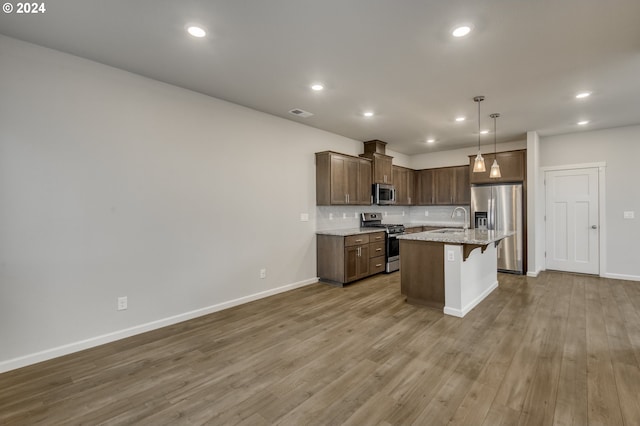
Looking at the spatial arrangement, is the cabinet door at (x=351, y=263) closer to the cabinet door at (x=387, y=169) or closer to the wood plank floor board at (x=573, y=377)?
the cabinet door at (x=387, y=169)

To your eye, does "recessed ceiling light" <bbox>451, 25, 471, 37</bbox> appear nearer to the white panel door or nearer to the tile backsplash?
the tile backsplash

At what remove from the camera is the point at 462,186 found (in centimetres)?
697

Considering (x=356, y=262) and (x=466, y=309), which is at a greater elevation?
(x=356, y=262)

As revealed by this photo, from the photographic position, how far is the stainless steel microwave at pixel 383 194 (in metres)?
6.18

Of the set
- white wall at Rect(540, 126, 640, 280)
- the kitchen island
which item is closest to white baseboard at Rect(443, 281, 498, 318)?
the kitchen island

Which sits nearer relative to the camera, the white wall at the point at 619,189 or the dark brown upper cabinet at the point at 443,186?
the white wall at the point at 619,189

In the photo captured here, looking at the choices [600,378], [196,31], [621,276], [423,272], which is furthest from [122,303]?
[621,276]

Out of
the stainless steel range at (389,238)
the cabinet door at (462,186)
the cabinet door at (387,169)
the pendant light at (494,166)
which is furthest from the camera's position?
the cabinet door at (462,186)

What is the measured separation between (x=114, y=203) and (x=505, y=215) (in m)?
6.35

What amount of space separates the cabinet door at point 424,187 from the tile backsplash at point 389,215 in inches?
12.9

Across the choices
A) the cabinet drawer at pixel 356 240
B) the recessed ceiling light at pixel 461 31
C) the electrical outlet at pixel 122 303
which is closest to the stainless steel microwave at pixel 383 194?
the cabinet drawer at pixel 356 240

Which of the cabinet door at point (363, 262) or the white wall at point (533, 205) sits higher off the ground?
the white wall at point (533, 205)

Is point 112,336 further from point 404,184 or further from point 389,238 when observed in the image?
point 404,184

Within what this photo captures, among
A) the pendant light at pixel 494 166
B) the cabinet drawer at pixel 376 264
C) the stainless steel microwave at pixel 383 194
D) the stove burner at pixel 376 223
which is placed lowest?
the cabinet drawer at pixel 376 264
